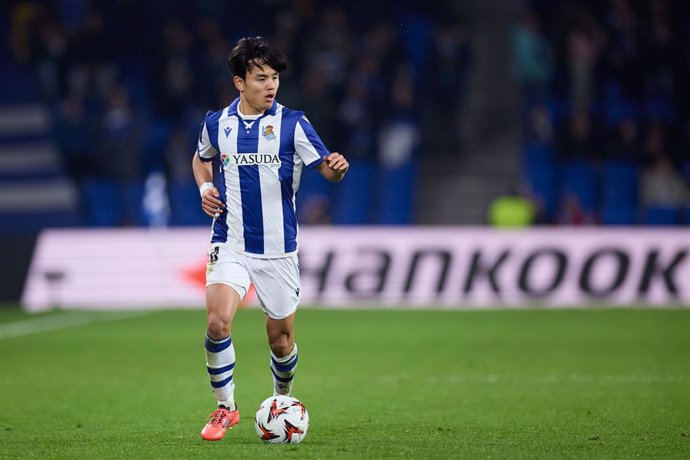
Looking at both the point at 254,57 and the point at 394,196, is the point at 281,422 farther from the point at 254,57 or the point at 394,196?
the point at 394,196

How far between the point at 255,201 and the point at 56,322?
9.33m

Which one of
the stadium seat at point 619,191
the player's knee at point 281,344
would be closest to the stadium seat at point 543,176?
the stadium seat at point 619,191

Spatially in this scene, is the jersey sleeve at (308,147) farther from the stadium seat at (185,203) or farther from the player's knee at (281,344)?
the stadium seat at (185,203)

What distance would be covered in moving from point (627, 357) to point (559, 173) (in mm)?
9288

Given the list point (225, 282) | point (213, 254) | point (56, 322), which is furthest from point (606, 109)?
point (225, 282)

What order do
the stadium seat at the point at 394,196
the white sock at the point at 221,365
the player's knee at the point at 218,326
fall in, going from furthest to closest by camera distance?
the stadium seat at the point at 394,196 → the white sock at the point at 221,365 → the player's knee at the point at 218,326

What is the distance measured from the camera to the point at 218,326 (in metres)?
6.71

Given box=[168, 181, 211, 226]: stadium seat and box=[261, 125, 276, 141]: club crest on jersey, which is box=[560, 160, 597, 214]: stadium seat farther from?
box=[261, 125, 276, 141]: club crest on jersey

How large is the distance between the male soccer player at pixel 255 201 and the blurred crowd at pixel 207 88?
12.6m

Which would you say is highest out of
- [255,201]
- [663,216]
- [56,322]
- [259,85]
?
[259,85]

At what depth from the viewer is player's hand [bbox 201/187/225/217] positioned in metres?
6.89

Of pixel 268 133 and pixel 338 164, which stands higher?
pixel 268 133

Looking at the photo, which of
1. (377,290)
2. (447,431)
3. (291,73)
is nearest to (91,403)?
(447,431)

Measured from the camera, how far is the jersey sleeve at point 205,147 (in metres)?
7.13
